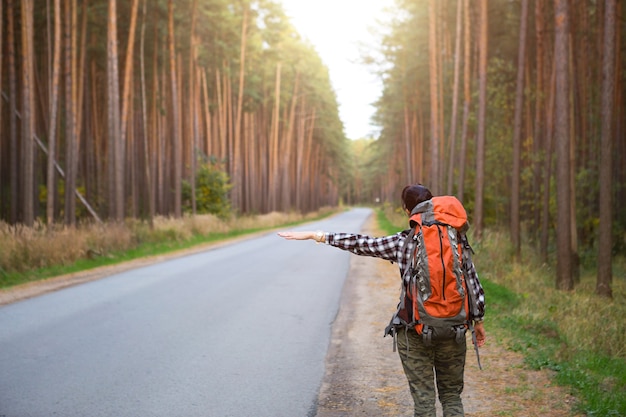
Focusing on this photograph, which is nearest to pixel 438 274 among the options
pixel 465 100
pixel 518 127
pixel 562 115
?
pixel 562 115

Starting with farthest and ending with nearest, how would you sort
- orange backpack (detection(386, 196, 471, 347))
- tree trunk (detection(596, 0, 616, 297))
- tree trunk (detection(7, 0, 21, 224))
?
tree trunk (detection(7, 0, 21, 224))
tree trunk (detection(596, 0, 616, 297))
orange backpack (detection(386, 196, 471, 347))

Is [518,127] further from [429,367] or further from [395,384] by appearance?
[429,367]

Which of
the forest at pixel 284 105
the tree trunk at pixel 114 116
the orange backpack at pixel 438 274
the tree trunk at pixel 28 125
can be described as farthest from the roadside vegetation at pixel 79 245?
the orange backpack at pixel 438 274

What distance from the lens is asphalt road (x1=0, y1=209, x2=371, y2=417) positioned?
5.35 meters

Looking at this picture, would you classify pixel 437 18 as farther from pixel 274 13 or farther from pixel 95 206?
pixel 95 206

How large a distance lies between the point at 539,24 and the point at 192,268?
1355cm

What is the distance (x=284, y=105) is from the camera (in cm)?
5544

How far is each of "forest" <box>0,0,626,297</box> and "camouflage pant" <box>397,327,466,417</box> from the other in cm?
1010

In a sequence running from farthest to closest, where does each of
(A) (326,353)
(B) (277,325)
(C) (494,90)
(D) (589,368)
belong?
1. (C) (494,90)
2. (B) (277,325)
3. (A) (326,353)
4. (D) (589,368)

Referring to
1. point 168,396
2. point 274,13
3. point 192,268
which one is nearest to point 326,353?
point 168,396

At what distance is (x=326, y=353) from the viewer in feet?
24.0

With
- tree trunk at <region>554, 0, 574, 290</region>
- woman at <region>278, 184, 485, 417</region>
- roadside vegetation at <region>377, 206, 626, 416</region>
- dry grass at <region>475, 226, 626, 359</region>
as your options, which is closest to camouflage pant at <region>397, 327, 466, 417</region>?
woman at <region>278, 184, 485, 417</region>

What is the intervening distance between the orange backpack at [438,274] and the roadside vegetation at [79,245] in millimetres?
11480

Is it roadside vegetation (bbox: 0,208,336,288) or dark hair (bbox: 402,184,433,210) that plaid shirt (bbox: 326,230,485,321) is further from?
roadside vegetation (bbox: 0,208,336,288)
